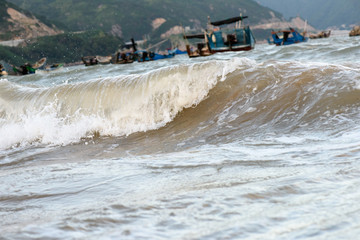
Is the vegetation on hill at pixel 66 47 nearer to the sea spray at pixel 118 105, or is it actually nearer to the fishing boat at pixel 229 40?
the fishing boat at pixel 229 40

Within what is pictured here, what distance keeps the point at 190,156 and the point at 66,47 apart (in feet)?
353

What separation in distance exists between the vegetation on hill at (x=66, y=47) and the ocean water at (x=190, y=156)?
89826 millimetres

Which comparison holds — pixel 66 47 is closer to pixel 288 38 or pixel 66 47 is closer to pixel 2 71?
pixel 2 71

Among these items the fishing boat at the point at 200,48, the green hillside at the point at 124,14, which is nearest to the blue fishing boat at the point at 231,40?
the fishing boat at the point at 200,48

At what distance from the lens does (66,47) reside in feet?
342

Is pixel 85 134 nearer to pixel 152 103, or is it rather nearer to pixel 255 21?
pixel 152 103

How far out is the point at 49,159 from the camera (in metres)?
4.38

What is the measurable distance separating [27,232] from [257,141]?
2441mm

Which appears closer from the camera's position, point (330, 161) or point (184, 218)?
point (184, 218)

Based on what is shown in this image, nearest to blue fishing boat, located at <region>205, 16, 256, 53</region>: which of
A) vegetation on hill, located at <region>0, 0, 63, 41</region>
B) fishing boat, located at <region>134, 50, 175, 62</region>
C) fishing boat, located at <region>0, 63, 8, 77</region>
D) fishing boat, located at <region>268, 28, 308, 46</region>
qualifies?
fishing boat, located at <region>268, 28, 308, 46</region>

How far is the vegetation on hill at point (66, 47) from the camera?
9381 cm

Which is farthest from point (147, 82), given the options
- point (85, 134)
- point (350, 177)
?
point (350, 177)

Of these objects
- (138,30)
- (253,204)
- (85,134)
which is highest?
(138,30)

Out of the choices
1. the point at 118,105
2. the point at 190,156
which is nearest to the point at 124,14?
the point at 118,105
